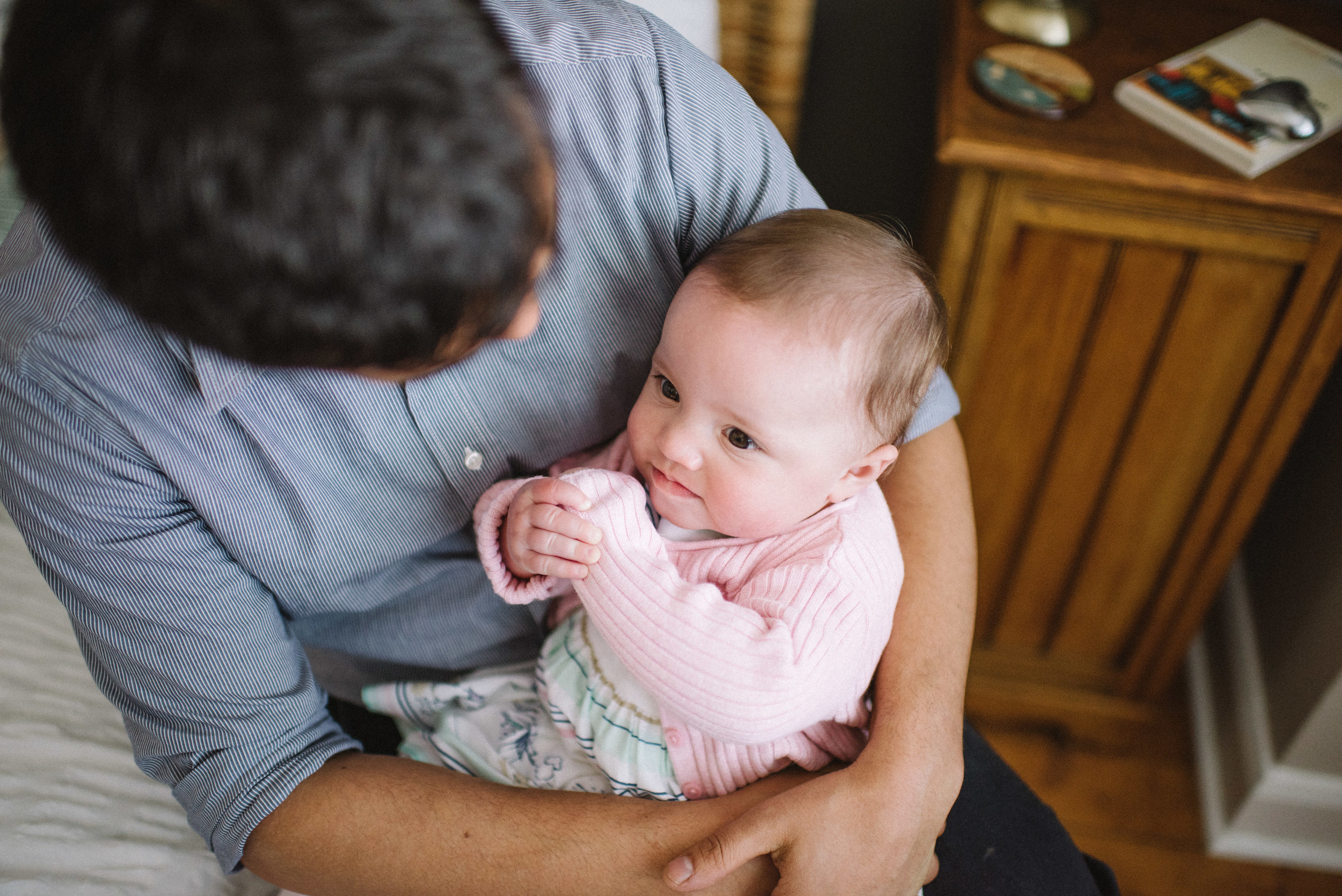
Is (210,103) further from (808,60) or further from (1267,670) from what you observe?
(1267,670)

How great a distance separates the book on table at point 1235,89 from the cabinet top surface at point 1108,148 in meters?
0.01

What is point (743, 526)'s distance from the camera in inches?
29.7

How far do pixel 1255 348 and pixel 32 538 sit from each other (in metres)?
1.30

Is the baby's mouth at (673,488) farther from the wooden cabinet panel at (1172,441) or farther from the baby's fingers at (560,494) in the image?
the wooden cabinet panel at (1172,441)

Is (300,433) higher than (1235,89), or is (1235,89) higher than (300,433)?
(1235,89)

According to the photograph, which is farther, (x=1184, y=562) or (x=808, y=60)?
(x=808, y=60)

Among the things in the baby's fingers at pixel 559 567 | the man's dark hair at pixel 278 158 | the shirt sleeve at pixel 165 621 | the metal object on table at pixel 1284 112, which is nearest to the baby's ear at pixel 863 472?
the baby's fingers at pixel 559 567

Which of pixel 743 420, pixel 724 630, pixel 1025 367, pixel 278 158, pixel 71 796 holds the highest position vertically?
pixel 278 158

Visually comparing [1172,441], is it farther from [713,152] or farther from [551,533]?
[551,533]

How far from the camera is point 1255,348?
1117 millimetres

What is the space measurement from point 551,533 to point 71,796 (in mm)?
584

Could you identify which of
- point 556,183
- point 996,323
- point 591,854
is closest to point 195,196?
point 556,183

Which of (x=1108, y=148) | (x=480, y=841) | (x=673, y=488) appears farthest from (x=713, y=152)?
(x=480, y=841)

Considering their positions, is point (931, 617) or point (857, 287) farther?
point (931, 617)
